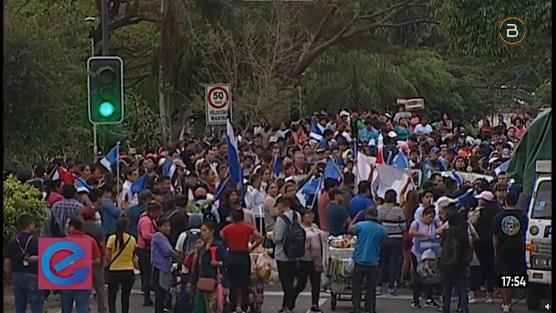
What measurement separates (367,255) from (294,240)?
941 millimetres

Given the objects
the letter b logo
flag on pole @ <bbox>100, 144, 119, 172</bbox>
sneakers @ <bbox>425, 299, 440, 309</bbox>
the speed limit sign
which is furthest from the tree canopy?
sneakers @ <bbox>425, 299, 440, 309</bbox>

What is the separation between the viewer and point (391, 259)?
16141mm

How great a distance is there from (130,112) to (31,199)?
56.8 feet

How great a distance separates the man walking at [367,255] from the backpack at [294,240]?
69 centimetres

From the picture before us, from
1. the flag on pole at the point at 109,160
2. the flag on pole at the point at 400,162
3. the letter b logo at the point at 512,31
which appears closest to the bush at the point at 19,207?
the flag on pole at the point at 109,160

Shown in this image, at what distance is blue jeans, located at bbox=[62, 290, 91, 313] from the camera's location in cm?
1323

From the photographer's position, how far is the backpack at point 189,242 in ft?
44.3

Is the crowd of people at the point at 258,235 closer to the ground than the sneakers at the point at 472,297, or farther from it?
farther from it

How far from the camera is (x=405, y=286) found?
16750 mm

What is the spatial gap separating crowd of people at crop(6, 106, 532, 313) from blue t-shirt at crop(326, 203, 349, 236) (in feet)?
0.06

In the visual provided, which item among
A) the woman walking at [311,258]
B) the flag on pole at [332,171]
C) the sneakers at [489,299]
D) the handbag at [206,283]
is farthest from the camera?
the flag on pole at [332,171]

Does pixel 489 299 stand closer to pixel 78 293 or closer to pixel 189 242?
pixel 189 242

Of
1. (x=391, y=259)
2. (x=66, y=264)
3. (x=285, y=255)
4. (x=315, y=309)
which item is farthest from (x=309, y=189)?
(x=66, y=264)

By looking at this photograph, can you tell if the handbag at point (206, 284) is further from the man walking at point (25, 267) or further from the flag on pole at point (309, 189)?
the flag on pole at point (309, 189)
